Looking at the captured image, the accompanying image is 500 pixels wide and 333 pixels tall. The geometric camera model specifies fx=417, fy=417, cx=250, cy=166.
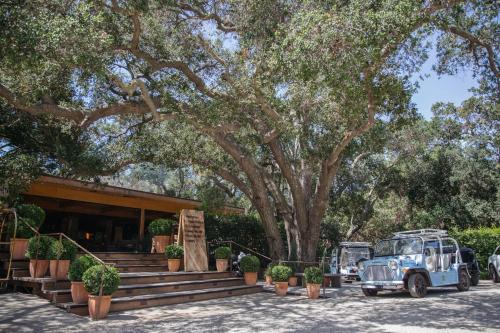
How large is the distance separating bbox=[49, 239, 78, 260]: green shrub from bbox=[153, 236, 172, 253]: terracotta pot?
503 cm

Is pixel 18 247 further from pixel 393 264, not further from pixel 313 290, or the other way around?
pixel 393 264

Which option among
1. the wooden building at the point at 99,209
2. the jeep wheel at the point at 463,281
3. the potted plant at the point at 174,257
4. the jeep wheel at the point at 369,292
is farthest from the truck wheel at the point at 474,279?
the potted plant at the point at 174,257

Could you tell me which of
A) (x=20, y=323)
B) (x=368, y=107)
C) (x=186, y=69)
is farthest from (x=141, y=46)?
(x=20, y=323)

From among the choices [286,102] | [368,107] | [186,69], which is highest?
[186,69]

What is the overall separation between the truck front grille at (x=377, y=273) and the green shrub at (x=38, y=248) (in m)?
9.10

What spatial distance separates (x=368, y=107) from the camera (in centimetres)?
1141

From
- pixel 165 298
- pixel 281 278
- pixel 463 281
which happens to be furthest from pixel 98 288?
pixel 463 281

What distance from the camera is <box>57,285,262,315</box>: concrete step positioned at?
28.5 ft

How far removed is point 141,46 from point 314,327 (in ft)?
34.2

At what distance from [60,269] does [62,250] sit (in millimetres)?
447

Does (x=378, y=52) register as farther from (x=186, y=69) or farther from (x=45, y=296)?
(x=45, y=296)

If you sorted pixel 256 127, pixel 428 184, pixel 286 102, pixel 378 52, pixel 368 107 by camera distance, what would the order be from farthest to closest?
1. pixel 428 184
2. pixel 256 127
3. pixel 286 102
4. pixel 368 107
5. pixel 378 52

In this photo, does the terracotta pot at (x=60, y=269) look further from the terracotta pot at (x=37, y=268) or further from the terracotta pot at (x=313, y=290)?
the terracotta pot at (x=313, y=290)

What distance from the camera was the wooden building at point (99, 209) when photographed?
16.4 meters
